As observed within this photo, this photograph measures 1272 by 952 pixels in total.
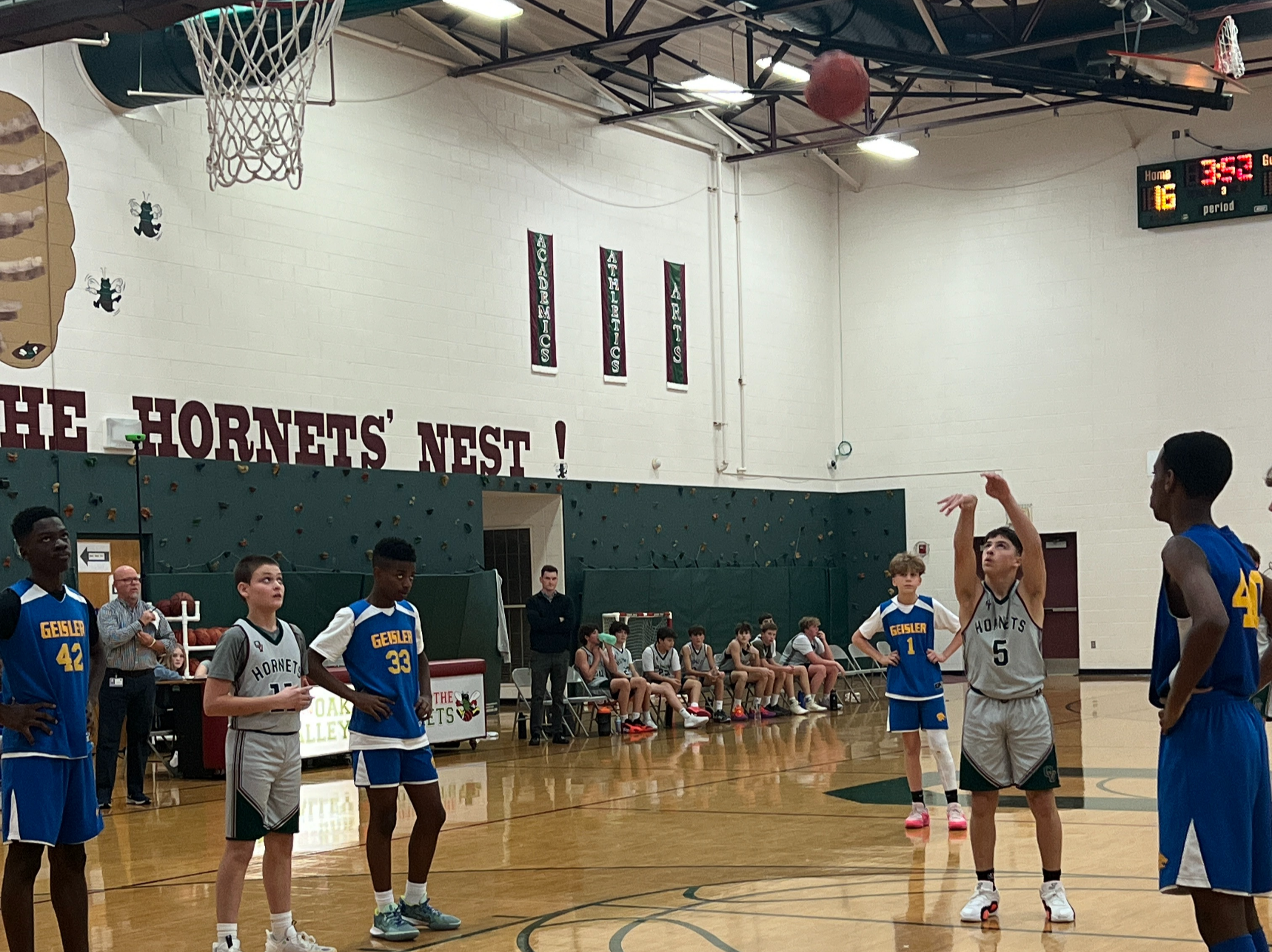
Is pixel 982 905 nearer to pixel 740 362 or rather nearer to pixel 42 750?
pixel 42 750

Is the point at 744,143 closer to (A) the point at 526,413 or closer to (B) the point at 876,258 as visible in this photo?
(B) the point at 876,258

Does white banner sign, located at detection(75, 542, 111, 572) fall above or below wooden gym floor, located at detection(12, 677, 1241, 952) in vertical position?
above

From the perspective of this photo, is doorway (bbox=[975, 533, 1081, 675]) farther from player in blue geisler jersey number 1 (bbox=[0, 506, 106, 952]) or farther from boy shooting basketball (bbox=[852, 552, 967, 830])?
player in blue geisler jersey number 1 (bbox=[0, 506, 106, 952])

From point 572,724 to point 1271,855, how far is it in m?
12.8

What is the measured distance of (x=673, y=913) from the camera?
6.87 meters

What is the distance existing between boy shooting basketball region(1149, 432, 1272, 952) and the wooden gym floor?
5.86 ft

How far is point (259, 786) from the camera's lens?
6023 mm

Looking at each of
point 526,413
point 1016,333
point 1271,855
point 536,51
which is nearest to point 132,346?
point 526,413

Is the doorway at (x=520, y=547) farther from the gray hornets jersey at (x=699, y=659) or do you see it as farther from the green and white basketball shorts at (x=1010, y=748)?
the green and white basketball shorts at (x=1010, y=748)

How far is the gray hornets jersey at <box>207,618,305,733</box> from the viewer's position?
6.07 meters

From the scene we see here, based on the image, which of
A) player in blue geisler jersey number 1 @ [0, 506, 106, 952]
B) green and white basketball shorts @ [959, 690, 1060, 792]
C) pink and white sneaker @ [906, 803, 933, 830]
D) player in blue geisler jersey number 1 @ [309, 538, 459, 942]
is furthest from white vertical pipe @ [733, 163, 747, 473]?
player in blue geisler jersey number 1 @ [0, 506, 106, 952]

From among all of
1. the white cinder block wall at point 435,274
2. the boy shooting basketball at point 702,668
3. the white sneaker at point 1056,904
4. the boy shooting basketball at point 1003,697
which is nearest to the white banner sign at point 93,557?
the white cinder block wall at point 435,274

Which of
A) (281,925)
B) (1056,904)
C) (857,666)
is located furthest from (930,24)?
(281,925)

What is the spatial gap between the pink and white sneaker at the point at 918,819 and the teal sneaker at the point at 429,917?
135 inches
